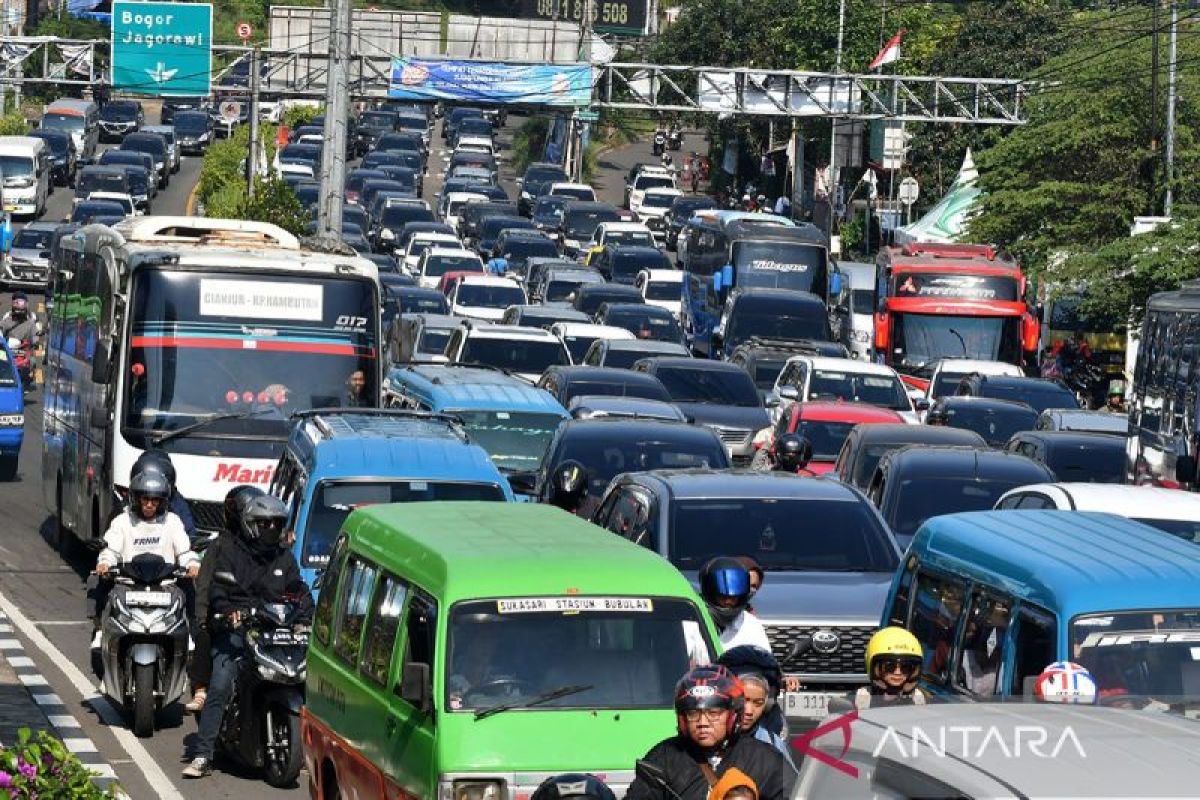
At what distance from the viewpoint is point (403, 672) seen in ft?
32.3

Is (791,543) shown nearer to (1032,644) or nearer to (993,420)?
(1032,644)

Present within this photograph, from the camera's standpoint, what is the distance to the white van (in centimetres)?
6750

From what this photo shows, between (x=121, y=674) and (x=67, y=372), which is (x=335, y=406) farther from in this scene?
(x=121, y=674)

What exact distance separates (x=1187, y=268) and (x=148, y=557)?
2819 centimetres

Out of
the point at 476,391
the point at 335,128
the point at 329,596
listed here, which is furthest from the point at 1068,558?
the point at 335,128

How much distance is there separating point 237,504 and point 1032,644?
5148mm

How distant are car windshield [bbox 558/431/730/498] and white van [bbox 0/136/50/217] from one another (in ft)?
165

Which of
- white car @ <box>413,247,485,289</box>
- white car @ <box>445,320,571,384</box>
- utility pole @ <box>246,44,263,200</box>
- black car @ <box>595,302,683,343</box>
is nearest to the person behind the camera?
white car @ <box>445,320,571,384</box>

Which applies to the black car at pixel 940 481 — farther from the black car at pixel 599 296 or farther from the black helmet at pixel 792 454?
the black car at pixel 599 296

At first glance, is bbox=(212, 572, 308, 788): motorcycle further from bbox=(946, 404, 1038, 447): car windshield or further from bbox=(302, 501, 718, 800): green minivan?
bbox=(946, 404, 1038, 447): car windshield

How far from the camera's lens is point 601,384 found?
86.8 feet

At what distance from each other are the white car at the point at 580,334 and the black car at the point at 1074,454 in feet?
36.5

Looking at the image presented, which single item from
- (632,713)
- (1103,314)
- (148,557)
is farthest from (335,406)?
(1103,314)

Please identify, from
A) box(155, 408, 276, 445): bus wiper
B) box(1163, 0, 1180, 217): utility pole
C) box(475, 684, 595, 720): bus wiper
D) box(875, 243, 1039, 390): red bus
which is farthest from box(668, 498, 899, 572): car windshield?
box(1163, 0, 1180, 217): utility pole
